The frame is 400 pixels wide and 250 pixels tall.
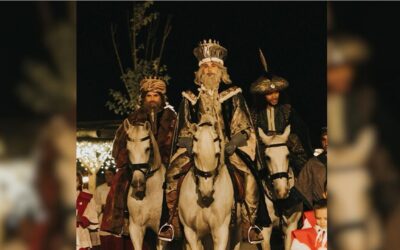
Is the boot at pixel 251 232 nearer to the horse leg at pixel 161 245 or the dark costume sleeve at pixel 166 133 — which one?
the horse leg at pixel 161 245

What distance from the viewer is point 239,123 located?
30.4 ft

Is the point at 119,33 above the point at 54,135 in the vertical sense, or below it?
above

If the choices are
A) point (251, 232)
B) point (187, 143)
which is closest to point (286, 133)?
point (251, 232)

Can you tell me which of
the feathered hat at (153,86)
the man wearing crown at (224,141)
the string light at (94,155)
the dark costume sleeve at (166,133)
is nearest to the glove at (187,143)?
the man wearing crown at (224,141)

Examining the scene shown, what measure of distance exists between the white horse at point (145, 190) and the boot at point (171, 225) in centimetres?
55

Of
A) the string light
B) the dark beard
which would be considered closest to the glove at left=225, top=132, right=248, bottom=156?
the dark beard

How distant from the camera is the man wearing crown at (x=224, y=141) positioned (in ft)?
29.1

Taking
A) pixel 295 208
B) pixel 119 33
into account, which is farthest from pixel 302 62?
pixel 295 208

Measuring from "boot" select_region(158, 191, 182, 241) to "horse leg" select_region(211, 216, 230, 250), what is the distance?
0.42 meters

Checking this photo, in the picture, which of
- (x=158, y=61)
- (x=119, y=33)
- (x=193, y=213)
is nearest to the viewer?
(x=193, y=213)

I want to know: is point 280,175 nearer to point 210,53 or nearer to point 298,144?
point 298,144

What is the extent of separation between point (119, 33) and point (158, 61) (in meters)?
2.73

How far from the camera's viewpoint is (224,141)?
28.6 feet

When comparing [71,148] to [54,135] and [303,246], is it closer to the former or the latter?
[54,135]
